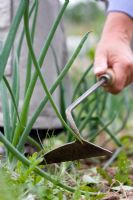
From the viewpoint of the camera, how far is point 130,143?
2.39 m

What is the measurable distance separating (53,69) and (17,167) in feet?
2.33

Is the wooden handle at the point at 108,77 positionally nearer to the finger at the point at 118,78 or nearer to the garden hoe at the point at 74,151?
the finger at the point at 118,78

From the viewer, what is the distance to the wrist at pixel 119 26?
1.58m

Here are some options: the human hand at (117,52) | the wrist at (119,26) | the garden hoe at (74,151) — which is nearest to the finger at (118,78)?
the human hand at (117,52)

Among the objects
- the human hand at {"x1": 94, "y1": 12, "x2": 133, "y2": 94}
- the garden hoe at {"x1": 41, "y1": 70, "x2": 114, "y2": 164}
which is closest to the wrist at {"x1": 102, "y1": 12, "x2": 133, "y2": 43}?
the human hand at {"x1": 94, "y1": 12, "x2": 133, "y2": 94}

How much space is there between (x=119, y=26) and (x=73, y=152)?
0.58 metres

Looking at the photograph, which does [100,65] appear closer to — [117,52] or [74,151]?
[117,52]

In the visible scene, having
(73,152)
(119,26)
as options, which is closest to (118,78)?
(119,26)

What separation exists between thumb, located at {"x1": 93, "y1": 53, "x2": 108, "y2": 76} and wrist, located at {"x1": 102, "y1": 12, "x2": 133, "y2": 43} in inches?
3.9

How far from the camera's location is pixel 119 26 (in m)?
1.59

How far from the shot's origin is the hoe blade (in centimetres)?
113

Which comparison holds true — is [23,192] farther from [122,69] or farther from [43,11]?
[43,11]

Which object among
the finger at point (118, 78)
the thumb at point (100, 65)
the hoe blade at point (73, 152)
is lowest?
the hoe blade at point (73, 152)

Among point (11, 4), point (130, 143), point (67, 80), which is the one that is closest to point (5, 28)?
point (11, 4)
